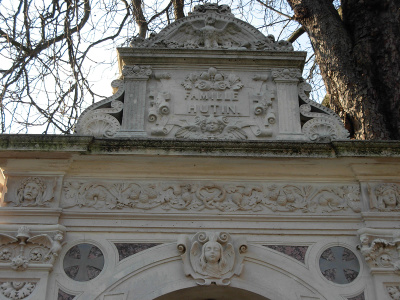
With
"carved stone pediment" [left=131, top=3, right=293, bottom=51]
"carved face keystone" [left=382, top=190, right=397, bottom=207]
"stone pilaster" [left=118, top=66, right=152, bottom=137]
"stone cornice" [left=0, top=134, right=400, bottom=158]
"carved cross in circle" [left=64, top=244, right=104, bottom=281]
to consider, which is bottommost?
"carved cross in circle" [left=64, top=244, right=104, bottom=281]

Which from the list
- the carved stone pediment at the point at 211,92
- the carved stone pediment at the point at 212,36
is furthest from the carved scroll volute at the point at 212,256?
the carved stone pediment at the point at 212,36

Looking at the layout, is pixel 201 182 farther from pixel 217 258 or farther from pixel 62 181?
pixel 62 181

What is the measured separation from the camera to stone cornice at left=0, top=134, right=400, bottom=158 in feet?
18.9

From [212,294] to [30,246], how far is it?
1.76 m

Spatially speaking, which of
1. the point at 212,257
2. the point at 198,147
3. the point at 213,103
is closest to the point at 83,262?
the point at 212,257

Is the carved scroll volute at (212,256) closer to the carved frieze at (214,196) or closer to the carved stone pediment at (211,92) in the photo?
the carved frieze at (214,196)

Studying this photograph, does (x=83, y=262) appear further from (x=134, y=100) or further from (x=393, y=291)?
(x=393, y=291)

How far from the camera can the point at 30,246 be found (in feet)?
18.0

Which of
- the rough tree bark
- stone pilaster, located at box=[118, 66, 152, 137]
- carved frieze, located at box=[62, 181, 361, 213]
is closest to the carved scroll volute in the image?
carved frieze, located at box=[62, 181, 361, 213]

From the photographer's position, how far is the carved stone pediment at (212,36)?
6.74m

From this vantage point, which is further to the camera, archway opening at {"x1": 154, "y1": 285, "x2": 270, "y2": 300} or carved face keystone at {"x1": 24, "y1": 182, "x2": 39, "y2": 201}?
carved face keystone at {"x1": 24, "y1": 182, "x2": 39, "y2": 201}

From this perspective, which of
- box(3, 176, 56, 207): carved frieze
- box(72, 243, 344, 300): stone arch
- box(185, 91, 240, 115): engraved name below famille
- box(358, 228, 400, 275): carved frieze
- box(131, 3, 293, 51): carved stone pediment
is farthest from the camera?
box(131, 3, 293, 51): carved stone pediment

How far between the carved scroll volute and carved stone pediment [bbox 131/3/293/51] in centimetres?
233

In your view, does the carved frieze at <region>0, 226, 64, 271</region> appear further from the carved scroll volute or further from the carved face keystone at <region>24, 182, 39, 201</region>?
the carved scroll volute
